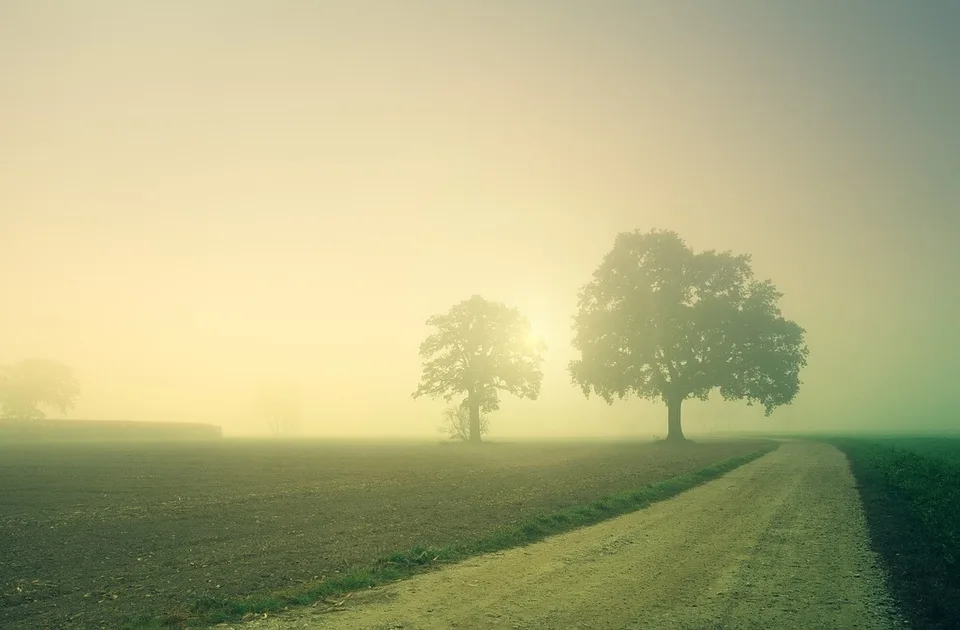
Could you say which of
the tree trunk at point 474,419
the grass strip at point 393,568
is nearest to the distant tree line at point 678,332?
the tree trunk at point 474,419

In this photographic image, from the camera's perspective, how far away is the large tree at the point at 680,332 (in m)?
54.1

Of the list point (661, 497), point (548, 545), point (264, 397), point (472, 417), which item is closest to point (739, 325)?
point (472, 417)

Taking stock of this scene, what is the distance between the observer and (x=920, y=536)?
43.9ft

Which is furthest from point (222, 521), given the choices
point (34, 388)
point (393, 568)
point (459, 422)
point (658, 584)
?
point (34, 388)

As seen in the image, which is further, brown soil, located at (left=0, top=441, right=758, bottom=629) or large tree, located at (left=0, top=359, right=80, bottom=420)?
large tree, located at (left=0, top=359, right=80, bottom=420)

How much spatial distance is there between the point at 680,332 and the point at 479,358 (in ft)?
77.8

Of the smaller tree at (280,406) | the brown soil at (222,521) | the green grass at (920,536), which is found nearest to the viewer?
the green grass at (920,536)

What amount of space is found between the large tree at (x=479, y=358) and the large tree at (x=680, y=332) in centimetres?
874

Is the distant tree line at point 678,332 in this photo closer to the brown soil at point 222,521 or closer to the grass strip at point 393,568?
the brown soil at point 222,521

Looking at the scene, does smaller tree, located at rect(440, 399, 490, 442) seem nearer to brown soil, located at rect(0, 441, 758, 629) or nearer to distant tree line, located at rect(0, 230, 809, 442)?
distant tree line, located at rect(0, 230, 809, 442)

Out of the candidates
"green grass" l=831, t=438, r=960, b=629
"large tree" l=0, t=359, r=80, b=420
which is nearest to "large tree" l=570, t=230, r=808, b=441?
"green grass" l=831, t=438, r=960, b=629

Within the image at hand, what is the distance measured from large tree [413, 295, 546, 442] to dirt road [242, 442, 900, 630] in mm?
49341

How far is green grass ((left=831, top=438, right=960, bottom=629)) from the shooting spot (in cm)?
892

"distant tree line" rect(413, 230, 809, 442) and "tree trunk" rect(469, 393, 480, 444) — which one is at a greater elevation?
"distant tree line" rect(413, 230, 809, 442)
